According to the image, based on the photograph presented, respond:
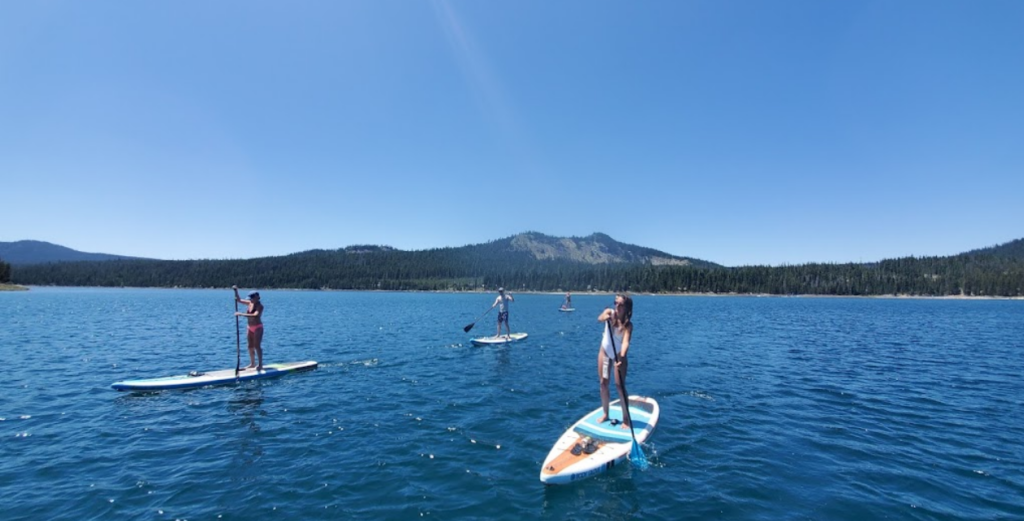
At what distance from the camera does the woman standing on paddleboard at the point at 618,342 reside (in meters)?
12.6

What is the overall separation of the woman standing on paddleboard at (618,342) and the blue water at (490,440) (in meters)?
2.27

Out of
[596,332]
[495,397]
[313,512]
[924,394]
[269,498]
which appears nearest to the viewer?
[313,512]

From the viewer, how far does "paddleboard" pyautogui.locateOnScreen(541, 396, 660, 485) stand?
1088 centimetres

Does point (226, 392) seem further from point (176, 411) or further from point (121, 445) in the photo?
point (121, 445)

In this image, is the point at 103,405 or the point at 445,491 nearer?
the point at 445,491

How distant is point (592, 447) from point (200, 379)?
18978mm

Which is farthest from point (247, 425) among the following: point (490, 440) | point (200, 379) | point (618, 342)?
point (618, 342)

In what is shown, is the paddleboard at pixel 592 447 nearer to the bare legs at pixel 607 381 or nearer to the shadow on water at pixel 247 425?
the bare legs at pixel 607 381

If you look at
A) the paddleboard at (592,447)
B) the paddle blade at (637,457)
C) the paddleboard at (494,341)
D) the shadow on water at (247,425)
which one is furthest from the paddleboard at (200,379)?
the paddle blade at (637,457)

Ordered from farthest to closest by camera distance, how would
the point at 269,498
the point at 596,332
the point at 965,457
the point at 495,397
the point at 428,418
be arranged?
the point at 596,332
the point at 495,397
the point at 428,418
the point at 965,457
the point at 269,498

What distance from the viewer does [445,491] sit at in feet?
34.7

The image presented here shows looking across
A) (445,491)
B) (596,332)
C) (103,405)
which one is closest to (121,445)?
(103,405)

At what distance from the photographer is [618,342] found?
43.0 ft

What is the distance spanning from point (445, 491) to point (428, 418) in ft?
19.2
